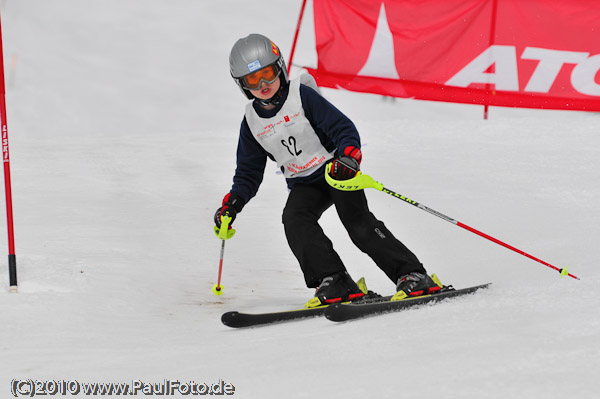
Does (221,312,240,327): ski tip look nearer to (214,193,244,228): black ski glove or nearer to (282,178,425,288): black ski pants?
(282,178,425,288): black ski pants

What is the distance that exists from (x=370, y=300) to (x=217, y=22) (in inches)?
780

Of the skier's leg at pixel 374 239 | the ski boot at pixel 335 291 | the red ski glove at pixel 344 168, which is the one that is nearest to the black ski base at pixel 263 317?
the ski boot at pixel 335 291

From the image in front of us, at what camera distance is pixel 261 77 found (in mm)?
3789

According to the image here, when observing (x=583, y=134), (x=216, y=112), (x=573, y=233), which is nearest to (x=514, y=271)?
(x=573, y=233)

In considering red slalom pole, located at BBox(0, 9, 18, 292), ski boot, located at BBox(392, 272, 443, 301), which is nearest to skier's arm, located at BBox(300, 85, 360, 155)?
ski boot, located at BBox(392, 272, 443, 301)

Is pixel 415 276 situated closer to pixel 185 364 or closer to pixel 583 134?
pixel 185 364

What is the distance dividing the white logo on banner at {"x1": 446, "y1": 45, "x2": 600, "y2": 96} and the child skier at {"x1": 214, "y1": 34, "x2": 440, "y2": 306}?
4745mm

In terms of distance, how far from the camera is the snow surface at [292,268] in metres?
2.27

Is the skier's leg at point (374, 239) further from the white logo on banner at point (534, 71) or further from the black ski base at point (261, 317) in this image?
the white logo on banner at point (534, 71)

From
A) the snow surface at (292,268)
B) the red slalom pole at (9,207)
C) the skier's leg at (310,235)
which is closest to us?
the snow surface at (292,268)

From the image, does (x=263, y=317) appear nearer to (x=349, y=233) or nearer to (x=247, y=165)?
(x=349, y=233)

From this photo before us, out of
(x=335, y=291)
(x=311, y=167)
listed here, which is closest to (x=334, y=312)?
(x=335, y=291)

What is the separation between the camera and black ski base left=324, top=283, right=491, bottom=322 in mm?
3033

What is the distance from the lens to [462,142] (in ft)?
29.0
